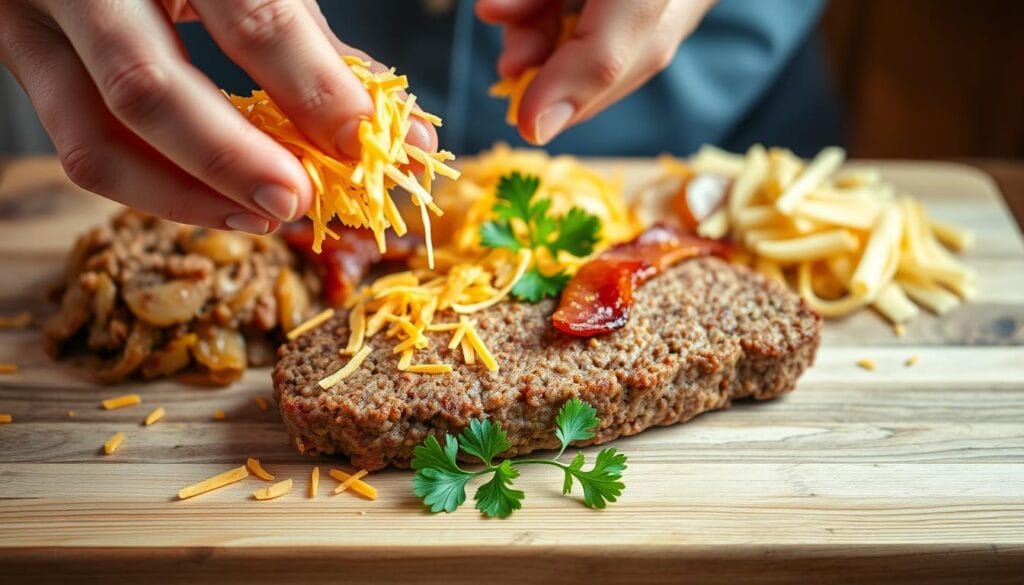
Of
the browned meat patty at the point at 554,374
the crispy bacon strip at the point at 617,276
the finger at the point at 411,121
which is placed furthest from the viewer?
the crispy bacon strip at the point at 617,276

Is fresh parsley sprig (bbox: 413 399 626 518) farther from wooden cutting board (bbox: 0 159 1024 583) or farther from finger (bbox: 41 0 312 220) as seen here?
finger (bbox: 41 0 312 220)

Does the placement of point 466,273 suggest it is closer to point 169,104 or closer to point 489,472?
point 489,472

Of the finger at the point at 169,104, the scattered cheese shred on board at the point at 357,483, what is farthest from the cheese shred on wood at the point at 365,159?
the scattered cheese shred on board at the point at 357,483

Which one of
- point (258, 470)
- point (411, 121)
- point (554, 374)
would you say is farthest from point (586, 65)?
point (258, 470)

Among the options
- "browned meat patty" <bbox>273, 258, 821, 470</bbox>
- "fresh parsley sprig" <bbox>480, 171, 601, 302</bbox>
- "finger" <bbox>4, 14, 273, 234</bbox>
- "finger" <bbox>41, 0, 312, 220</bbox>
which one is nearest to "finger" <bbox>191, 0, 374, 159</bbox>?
"finger" <bbox>41, 0, 312, 220</bbox>

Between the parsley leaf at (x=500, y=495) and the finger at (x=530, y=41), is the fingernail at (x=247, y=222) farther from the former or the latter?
the finger at (x=530, y=41)

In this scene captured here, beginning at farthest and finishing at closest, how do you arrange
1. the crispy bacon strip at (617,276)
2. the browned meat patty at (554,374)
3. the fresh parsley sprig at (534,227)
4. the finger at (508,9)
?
the finger at (508,9) < the fresh parsley sprig at (534,227) < the crispy bacon strip at (617,276) < the browned meat patty at (554,374)

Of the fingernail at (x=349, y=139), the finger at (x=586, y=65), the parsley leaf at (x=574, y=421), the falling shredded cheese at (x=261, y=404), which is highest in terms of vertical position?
the finger at (x=586, y=65)

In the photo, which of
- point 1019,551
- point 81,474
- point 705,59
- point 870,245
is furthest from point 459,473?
point 705,59
